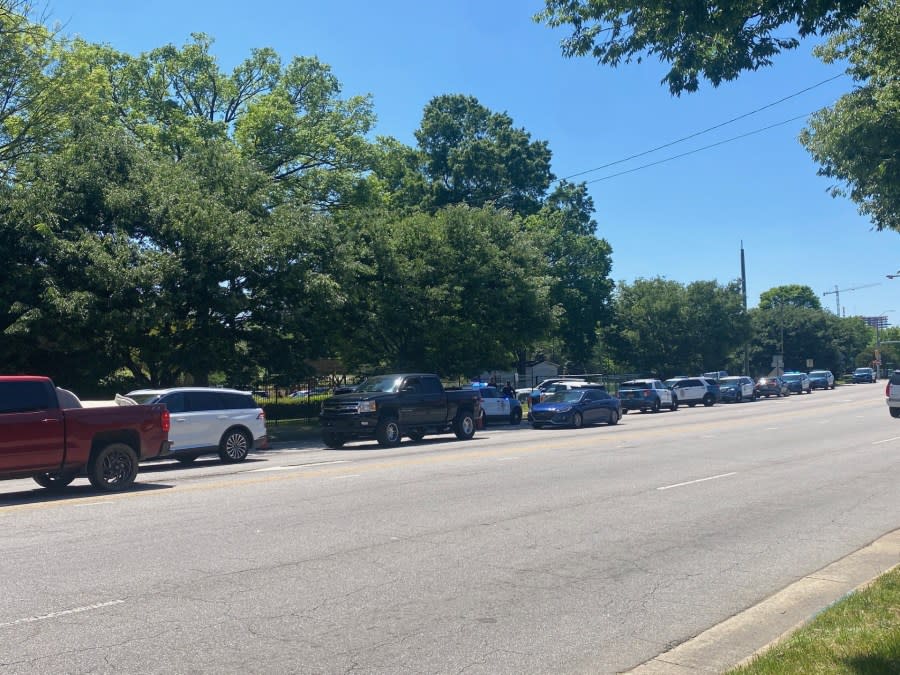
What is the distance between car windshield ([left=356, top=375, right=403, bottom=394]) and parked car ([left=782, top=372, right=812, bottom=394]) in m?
53.0

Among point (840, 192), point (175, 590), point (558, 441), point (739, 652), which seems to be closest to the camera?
point (739, 652)

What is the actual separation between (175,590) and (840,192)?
15.6 meters

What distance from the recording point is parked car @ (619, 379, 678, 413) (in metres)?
45.9

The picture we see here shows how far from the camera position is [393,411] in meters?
23.8

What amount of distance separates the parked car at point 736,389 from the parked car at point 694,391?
94.5 inches

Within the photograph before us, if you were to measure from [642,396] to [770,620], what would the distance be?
131 ft

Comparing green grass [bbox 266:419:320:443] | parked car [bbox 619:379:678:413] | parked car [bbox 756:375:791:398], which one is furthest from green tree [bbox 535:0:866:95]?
parked car [bbox 756:375:791:398]

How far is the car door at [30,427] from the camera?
12.7m

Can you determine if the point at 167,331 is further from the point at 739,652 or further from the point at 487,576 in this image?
the point at 739,652

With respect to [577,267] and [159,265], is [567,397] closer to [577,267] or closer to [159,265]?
[159,265]

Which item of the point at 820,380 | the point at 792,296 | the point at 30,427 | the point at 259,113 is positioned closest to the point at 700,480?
the point at 30,427

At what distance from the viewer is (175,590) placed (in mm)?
7449

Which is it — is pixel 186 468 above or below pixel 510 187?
below

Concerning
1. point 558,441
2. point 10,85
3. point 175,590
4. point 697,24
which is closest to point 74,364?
point 10,85
